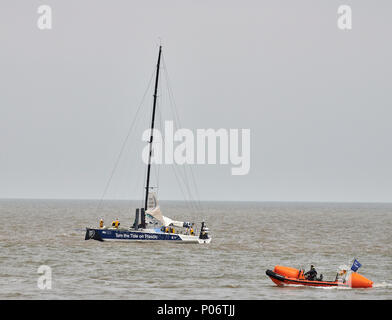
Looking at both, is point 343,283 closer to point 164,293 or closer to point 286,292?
point 286,292

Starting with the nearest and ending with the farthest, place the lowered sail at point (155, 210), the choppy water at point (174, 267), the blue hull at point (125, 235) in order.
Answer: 1. the choppy water at point (174, 267)
2. the blue hull at point (125, 235)
3. the lowered sail at point (155, 210)

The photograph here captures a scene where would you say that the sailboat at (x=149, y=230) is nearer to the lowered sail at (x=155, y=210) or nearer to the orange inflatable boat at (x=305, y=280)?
the lowered sail at (x=155, y=210)

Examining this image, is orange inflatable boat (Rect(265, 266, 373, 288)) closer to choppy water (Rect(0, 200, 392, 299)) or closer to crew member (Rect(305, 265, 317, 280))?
crew member (Rect(305, 265, 317, 280))

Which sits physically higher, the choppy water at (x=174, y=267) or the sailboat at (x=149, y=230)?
the sailboat at (x=149, y=230)

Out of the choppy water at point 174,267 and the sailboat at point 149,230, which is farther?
the sailboat at point 149,230

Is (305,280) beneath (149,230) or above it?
beneath

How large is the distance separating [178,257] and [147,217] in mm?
11983

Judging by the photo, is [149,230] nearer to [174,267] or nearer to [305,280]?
[174,267]

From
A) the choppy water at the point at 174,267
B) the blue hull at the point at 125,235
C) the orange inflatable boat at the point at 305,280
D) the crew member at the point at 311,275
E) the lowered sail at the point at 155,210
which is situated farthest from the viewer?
the lowered sail at the point at 155,210

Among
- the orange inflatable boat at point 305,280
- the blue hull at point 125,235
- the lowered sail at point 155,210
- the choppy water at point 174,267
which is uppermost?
the lowered sail at point 155,210

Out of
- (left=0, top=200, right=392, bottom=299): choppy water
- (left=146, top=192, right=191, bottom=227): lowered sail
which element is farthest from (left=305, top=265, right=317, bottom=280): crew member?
(left=146, top=192, right=191, bottom=227): lowered sail

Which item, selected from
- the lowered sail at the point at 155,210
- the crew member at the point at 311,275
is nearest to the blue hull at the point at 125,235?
the lowered sail at the point at 155,210

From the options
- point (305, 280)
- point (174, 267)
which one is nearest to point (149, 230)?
point (174, 267)
